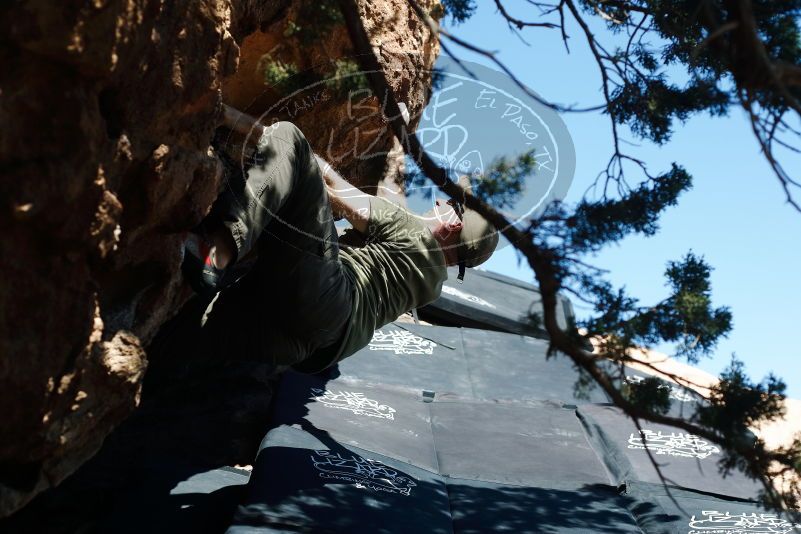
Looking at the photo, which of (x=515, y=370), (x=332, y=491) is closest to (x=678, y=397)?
(x=515, y=370)

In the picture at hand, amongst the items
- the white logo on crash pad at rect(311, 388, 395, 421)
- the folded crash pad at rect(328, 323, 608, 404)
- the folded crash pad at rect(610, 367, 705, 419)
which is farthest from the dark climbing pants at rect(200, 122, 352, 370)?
the folded crash pad at rect(328, 323, 608, 404)

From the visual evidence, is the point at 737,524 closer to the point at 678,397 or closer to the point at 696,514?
the point at 696,514

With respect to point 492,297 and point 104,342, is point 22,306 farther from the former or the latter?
point 492,297

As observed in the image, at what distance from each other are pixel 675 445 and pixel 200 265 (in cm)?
247

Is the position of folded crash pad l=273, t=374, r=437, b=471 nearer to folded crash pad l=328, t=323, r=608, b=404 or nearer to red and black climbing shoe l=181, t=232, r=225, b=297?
folded crash pad l=328, t=323, r=608, b=404

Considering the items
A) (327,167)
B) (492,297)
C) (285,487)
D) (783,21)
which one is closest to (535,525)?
(285,487)

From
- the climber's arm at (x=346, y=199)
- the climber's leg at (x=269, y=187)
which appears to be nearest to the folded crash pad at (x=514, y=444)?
the climber's arm at (x=346, y=199)

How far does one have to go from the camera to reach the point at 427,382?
16.5ft

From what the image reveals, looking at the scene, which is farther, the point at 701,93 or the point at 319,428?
the point at 319,428

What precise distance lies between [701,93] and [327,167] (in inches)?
57.3

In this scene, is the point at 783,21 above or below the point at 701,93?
above

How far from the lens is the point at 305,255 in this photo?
10.6ft

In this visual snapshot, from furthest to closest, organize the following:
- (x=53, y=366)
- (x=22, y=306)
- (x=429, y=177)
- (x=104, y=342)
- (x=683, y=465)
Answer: (x=683, y=465) < (x=429, y=177) < (x=104, y=342) < (x=53, y=366) < (x=22, y=306)

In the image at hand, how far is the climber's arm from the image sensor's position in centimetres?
357
